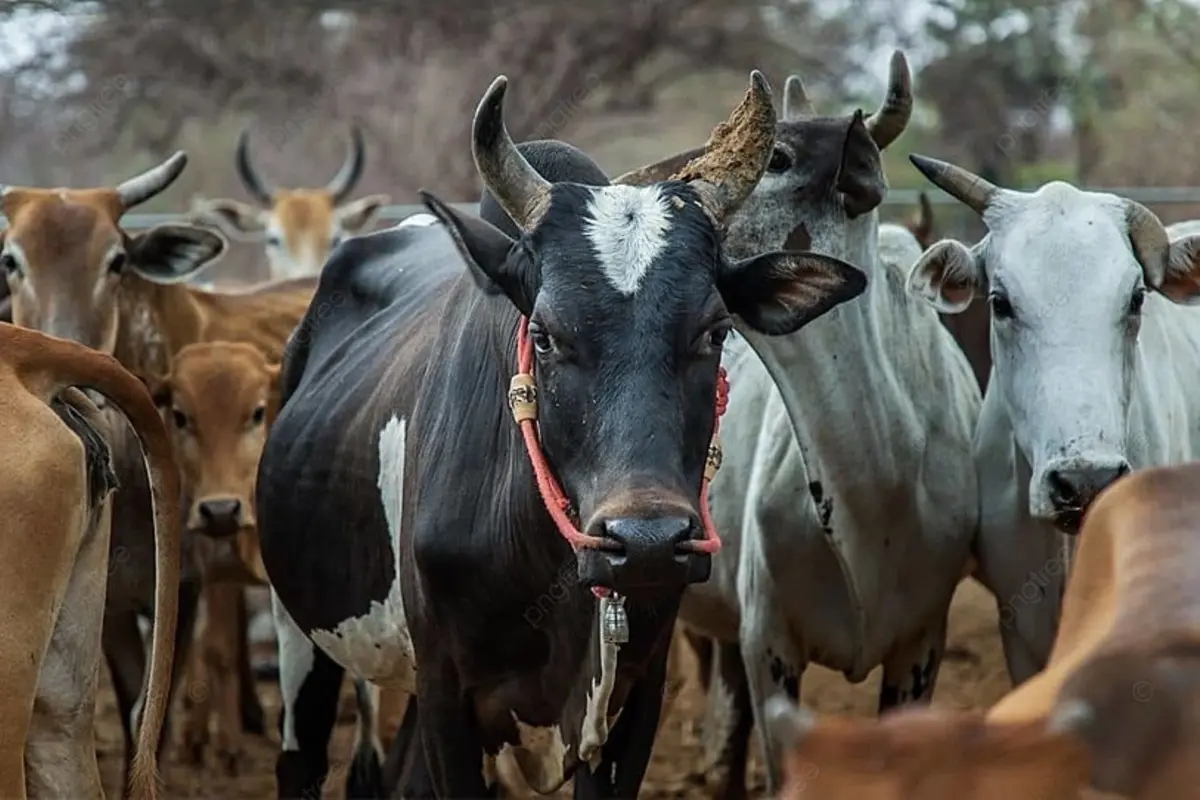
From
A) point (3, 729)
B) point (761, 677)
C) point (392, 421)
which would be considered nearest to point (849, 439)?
point (761, 677)

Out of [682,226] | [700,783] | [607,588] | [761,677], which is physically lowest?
[700,783]

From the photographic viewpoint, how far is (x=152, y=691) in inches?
174

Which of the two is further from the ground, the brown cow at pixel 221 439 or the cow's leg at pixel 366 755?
the brown cow at pixel 221 439

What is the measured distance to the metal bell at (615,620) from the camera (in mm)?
3920

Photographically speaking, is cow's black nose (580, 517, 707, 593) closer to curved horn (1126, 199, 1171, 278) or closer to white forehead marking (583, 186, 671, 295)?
white forehead marking (583, 186, 671, 295)

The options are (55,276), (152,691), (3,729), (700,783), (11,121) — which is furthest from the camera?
(11,121)

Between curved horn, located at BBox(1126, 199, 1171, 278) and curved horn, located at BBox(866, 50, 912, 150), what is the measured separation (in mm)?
646

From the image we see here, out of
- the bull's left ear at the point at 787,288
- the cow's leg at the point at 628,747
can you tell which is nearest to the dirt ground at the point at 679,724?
the cow's leg at the point at 628,747

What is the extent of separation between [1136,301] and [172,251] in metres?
3.48

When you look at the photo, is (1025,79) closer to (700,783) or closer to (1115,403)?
(700,783)

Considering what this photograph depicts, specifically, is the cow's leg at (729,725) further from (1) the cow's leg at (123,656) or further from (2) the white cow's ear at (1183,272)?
(2) the white cow's ear at (1183,272)

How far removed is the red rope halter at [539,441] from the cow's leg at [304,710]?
2250 millimetres

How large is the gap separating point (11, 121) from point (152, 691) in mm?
16591

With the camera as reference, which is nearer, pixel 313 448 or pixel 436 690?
pixel 436 690
